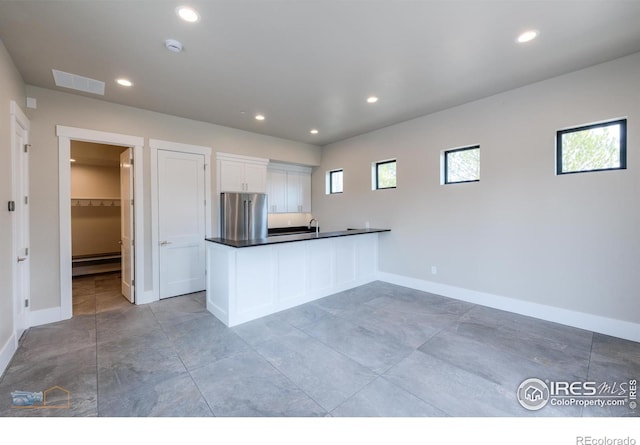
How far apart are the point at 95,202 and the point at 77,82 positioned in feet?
14.1

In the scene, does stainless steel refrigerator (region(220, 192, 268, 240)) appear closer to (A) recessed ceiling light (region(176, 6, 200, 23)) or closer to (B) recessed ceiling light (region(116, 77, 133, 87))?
(B) recessed ceiling light (region(116, 77, 133, 87))

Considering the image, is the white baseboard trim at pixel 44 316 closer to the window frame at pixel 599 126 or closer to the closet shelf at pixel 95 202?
the closet shelf at pixel 95 202

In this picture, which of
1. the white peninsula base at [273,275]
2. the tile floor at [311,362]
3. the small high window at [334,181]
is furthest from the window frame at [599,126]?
the small high window at [334,181]

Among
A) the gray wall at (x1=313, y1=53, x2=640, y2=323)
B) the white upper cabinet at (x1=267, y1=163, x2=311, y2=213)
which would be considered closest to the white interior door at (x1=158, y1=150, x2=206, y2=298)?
the white upper cabinet at (x1=267, y1=163, x2=311, y2=213)

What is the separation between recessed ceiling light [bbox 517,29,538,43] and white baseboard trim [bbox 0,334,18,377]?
5456mm

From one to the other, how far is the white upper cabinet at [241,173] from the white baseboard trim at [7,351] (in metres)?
3.14

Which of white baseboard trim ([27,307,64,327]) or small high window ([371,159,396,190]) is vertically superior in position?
small high window ([371,159,396,190])

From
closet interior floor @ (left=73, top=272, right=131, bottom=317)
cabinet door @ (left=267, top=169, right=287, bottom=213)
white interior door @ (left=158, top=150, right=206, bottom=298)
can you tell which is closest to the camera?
closet interior floor @ (left=73, top=272, right=131, bottom=317)

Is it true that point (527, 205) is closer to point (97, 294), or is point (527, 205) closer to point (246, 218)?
point (246, 218)

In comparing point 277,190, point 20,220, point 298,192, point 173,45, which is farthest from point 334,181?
point 20,220

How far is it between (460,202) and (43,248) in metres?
5.81

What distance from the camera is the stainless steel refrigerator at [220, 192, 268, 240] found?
4.61 metres

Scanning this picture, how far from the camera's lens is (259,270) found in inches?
140

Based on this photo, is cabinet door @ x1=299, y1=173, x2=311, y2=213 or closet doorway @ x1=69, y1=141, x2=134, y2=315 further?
cabinet door @ x1=299, y1=173, x2=311, y2=213
